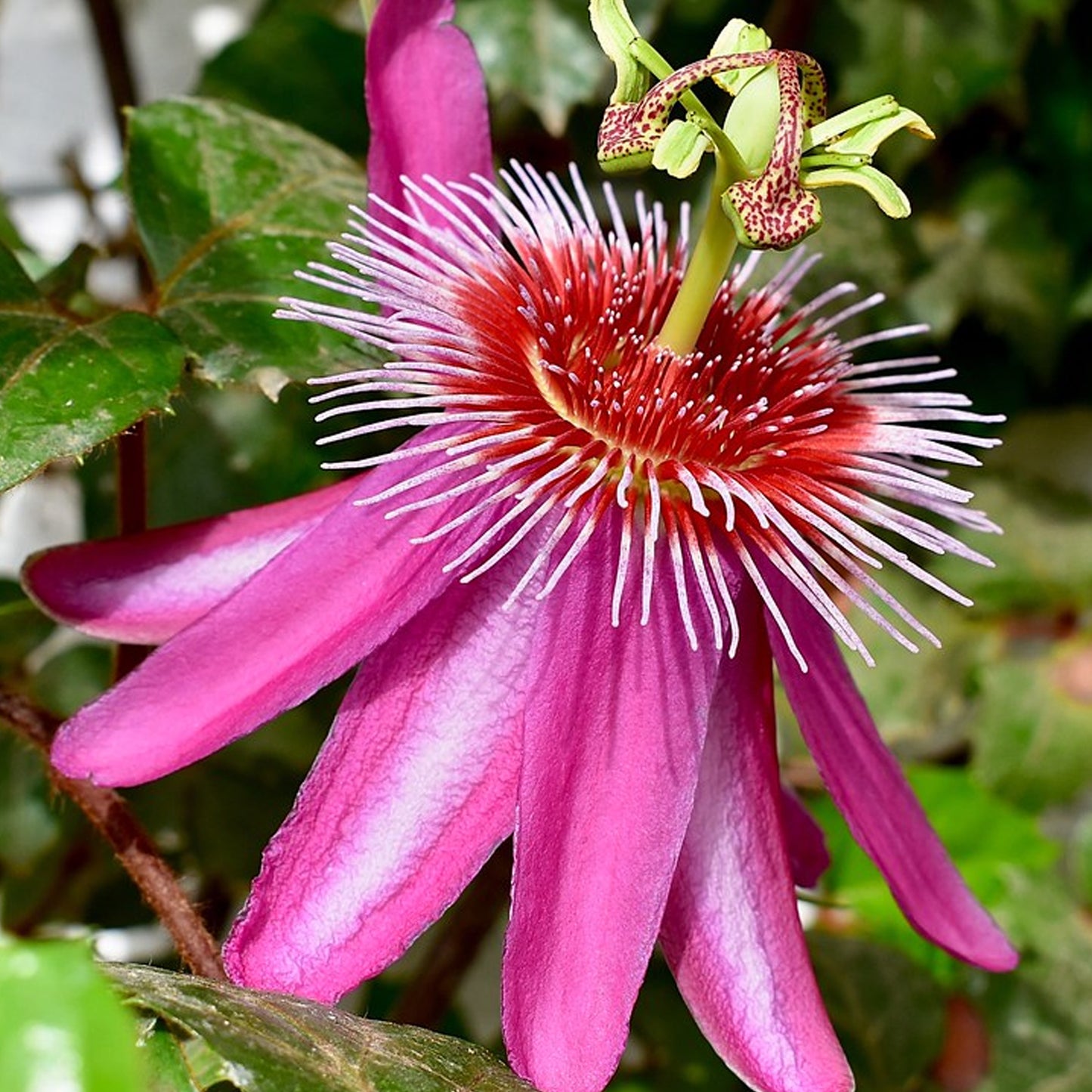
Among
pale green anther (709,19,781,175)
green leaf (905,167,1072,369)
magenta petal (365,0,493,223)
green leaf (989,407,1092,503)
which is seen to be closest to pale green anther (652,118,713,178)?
pale green anther (709,19,781,175)

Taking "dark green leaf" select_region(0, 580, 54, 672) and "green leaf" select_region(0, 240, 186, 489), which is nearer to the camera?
"green leaf" select_region(0, 240, 186, 489)

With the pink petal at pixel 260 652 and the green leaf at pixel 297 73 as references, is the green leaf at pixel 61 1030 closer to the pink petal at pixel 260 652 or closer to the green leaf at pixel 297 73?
the pink petal at pixel 260 652

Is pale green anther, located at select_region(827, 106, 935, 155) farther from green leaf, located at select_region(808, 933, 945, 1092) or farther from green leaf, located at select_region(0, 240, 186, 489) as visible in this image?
green leaf, located at select_region(808, 933, 945, 1092)

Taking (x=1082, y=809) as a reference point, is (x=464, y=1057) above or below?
above

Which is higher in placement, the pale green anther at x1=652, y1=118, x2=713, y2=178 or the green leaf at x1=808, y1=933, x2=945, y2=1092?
the pale green anther at x1=652, y1=118, x2=713, y2=178

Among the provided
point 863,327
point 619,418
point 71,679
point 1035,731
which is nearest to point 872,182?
point 619,418

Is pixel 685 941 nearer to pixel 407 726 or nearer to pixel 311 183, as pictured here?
pixel 407 726

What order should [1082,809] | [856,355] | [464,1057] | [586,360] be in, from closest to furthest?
1. [464,1057]
2. [586,360]
3. [856,355]
4. [1082,809]

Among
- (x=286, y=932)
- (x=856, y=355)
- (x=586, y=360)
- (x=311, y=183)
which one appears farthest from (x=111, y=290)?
(x=286, y=932)
